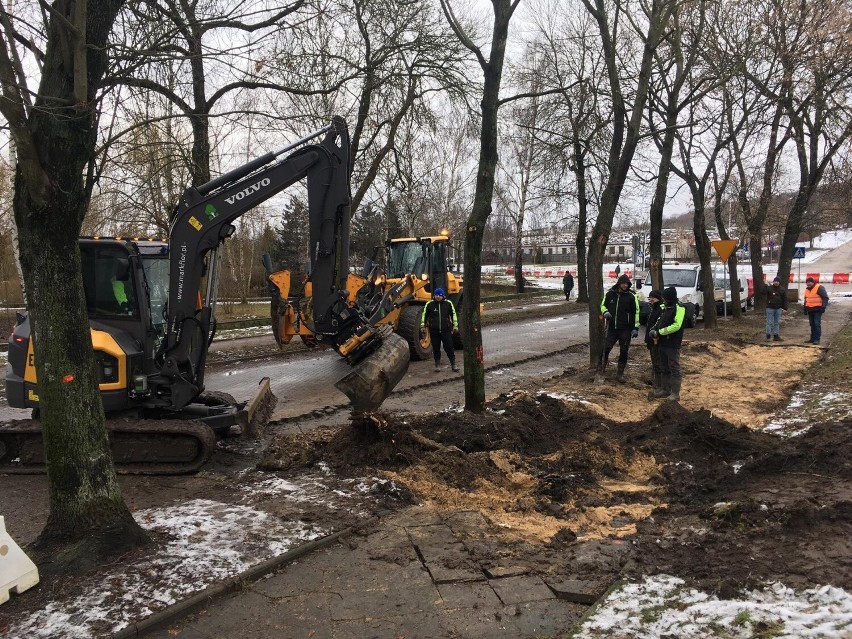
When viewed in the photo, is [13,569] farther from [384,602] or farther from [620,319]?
[620,319]

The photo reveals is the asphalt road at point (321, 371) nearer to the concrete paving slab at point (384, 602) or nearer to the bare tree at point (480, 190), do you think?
the bare tree at point (480, 190)

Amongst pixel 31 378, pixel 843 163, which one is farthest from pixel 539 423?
pixel 843 163

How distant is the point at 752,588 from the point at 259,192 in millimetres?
5825

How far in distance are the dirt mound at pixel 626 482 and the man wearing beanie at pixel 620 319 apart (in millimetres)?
3296

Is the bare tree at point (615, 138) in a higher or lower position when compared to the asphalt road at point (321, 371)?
higher

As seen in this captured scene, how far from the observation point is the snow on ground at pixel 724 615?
11.3 ft

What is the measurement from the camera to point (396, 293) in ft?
47.1

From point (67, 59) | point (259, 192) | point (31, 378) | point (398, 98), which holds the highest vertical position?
point (398, 98)

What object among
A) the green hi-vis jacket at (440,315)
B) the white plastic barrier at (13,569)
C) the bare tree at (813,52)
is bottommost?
the white plastic barrier at (13,569)

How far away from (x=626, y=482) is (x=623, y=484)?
0.10 meters

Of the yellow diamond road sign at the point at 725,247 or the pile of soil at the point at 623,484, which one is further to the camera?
the yellow diamond road sign at the point at 725,247

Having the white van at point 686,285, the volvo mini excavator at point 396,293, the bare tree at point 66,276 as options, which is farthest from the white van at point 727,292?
the bare tree at point 66,276

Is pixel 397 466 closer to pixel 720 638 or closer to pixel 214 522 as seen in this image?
pixel 214 522

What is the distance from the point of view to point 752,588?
3877 millimetres
